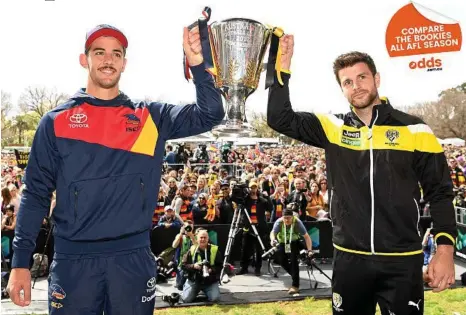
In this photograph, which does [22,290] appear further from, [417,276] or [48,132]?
[417,276]

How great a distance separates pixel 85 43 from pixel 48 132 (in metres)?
0.48

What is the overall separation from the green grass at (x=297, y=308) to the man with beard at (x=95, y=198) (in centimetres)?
428

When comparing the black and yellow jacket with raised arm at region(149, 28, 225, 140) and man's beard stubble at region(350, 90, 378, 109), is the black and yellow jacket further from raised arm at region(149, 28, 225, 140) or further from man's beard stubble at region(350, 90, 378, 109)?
raised arm at region(149, 28, 225, 140)

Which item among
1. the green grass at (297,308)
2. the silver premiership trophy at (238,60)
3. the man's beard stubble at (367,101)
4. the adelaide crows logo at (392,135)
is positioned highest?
the silver premiership trophy at (238,60)

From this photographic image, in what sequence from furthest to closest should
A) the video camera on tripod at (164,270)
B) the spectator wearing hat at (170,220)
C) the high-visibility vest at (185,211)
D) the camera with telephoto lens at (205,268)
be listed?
the high-visibility vest at (185,211), the spectator wearing hat at (170,220), the video camera on tripod at (164,270), the camera with telephoto lens at (205,268)

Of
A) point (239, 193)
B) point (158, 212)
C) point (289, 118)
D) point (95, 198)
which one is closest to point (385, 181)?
point (289, 118)

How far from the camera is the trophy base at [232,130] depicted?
8.54 ft

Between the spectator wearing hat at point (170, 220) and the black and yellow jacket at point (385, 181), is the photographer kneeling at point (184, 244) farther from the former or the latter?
the black and yellow jacket at point (385, 181)

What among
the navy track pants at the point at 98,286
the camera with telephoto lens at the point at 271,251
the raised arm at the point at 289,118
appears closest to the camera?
the navy track pants at the point at 98,286

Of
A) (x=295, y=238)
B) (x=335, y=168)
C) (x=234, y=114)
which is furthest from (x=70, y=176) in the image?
(x=295, y=238)

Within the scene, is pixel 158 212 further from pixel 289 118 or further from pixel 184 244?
pixel 289 118

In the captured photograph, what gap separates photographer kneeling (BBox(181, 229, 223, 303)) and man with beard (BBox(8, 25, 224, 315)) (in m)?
4.62

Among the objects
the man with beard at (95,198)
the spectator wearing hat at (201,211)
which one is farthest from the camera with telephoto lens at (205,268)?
the man with beard at (95,198)

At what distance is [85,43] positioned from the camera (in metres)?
2.24
